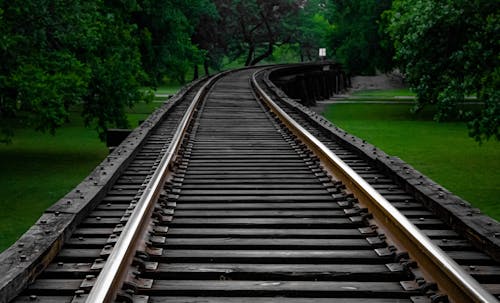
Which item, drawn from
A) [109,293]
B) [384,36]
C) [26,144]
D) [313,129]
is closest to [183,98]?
[26,144]

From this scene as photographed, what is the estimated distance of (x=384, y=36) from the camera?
35062 mm

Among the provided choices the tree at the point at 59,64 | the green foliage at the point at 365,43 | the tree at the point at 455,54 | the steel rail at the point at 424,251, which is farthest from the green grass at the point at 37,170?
the green foliage at the point at 365,43

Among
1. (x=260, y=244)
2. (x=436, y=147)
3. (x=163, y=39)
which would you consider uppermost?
(x=163, y=39)

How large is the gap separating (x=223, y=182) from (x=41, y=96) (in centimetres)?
783

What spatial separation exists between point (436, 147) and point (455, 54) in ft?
19.2

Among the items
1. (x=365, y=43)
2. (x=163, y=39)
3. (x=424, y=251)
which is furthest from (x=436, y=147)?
(x=424, y=251)

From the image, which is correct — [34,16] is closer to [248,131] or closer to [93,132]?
[248,131]

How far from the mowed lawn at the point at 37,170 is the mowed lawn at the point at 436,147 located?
7.22 meters

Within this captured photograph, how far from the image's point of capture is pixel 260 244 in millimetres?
5211

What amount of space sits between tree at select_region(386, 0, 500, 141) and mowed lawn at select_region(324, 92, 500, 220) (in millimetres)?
1038

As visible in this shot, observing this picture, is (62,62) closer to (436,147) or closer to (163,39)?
(436,147)

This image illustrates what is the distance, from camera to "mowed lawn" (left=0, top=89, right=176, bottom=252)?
12.2 metres

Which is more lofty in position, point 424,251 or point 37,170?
point 424,251

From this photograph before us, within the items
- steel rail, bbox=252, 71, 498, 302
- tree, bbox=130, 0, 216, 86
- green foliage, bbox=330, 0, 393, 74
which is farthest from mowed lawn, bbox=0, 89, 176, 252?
green foliage, bbox=330, 0, 393, 74
